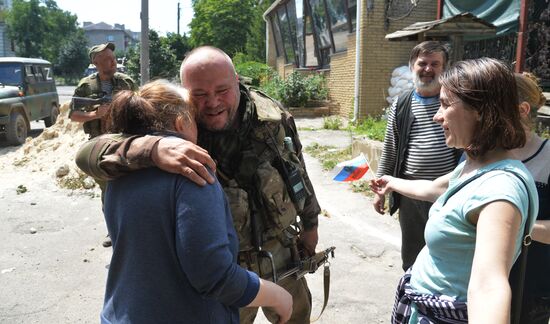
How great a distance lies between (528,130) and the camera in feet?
6.08

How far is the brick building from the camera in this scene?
36.3 ft

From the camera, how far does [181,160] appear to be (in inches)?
48.3

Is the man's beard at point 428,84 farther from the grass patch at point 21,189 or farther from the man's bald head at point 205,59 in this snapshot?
the grass patch at point 21,189

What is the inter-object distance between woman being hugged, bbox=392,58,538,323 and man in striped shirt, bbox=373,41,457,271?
1348 millimetres

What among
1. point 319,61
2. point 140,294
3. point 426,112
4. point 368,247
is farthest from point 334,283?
point 319,61

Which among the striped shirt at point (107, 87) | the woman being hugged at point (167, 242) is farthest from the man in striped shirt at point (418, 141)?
the striped shirt at point (107, 87)

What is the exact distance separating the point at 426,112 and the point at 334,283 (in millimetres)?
1597

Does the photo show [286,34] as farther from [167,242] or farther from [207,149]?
[167,242]

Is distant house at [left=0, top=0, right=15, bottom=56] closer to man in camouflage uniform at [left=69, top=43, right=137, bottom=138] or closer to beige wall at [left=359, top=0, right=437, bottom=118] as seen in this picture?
beige wall at [left=359, top=0, right=437, bottom=118]

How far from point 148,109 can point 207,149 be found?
2.19 feet

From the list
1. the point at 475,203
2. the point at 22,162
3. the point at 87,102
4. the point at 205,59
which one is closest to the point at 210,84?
the point at 205,59

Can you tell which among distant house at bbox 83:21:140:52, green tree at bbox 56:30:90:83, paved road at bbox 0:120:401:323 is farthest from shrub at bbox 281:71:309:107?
distant house at bbox 83:21:140:52

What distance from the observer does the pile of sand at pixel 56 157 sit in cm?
711

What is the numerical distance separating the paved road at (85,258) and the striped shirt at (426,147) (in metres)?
1.10
